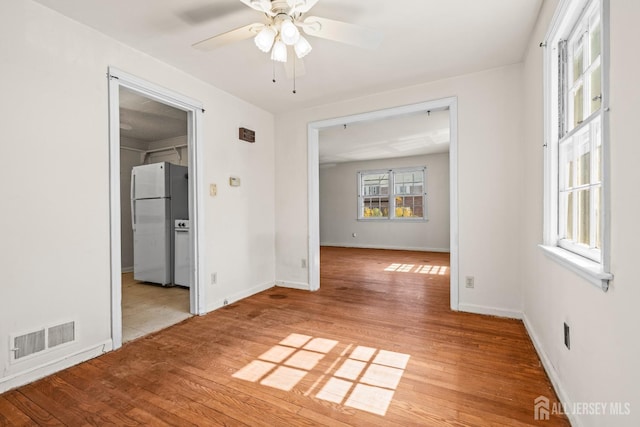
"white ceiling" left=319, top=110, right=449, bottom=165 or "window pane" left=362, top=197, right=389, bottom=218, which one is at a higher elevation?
"white ceiling" left=319, top=110, right=449, bottom=165

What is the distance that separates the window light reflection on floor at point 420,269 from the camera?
5.00 m

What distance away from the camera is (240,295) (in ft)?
11.7

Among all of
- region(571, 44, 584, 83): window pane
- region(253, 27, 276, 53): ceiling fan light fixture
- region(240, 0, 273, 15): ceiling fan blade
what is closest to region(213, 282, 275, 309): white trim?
region(253, 27, 276, 53): ceiling fan light fixture

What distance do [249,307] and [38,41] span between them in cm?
280

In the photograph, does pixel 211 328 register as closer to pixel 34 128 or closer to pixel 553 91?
pixel 34 128

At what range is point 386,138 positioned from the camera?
19.0 feet

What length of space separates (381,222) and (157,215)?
567 cm

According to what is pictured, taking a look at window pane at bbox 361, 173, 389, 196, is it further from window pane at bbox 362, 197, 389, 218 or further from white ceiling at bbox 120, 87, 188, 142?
white ceiling at bbox 120, 87, 188, 142

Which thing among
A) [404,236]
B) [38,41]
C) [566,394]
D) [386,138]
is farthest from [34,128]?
[404,236]

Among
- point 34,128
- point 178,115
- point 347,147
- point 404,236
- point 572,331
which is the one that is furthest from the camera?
point 404,236

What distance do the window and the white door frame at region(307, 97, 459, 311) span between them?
4.46m

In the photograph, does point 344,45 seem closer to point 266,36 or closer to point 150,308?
point 266,36

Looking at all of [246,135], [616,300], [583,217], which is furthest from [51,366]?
[583,217]

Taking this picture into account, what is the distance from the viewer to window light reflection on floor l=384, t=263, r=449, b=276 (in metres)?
5.00
